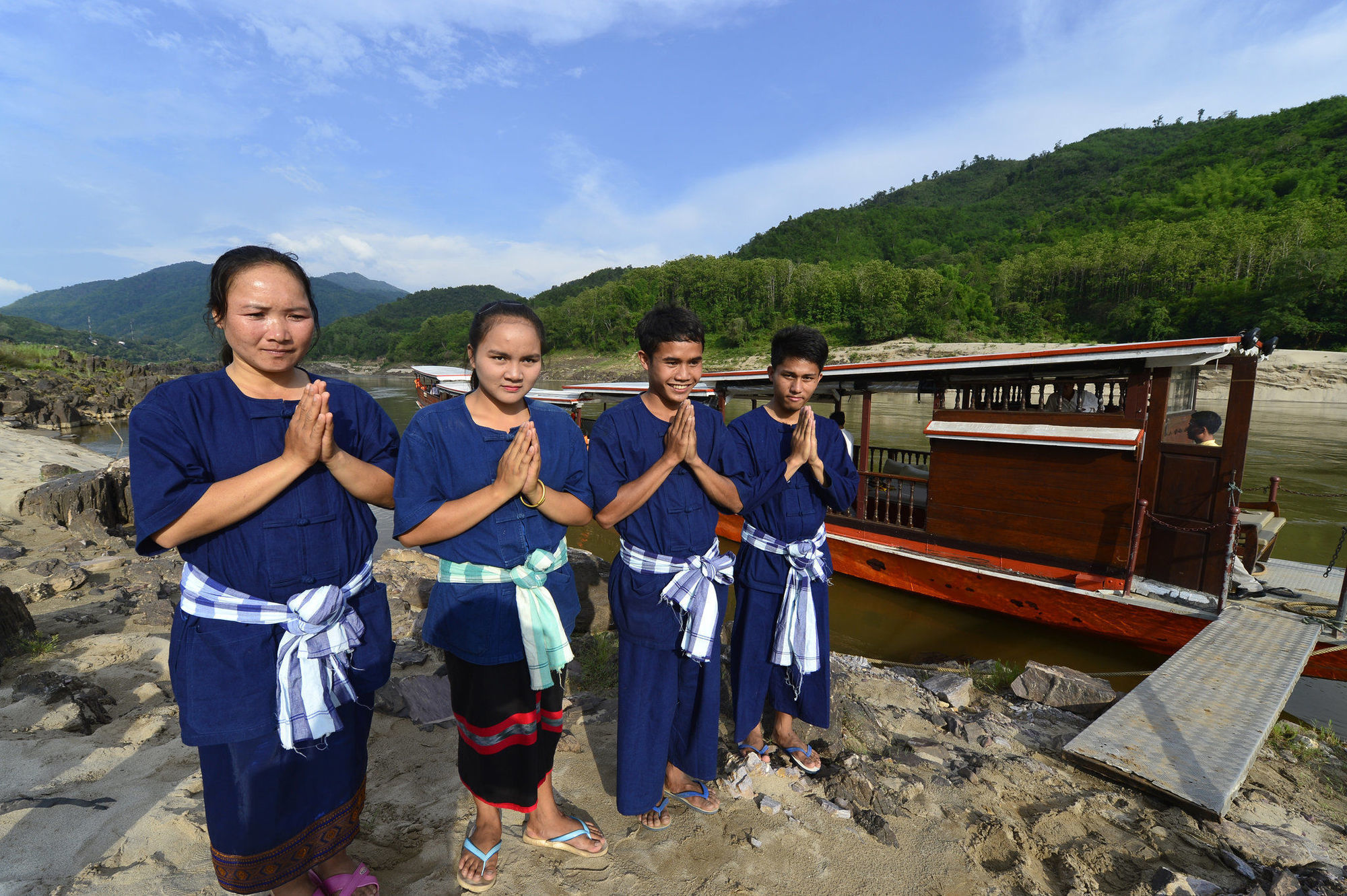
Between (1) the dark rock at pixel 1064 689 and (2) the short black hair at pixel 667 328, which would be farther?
(1) the dark rock at pixel 1064 689

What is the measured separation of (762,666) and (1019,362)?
4.61 metres

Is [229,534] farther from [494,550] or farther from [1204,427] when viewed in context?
[1204,427]

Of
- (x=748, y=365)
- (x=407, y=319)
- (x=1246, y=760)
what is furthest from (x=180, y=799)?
(x=407, y=319)

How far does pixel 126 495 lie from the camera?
8.21 m

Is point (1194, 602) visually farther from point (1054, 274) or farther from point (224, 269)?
point (1054, 274)

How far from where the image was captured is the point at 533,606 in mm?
1973

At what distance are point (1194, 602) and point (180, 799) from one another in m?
7.85

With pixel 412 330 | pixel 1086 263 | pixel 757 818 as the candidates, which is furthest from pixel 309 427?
pixel 412 330

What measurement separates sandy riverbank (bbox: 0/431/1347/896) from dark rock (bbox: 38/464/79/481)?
873cm

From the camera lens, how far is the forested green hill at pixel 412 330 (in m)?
92.6

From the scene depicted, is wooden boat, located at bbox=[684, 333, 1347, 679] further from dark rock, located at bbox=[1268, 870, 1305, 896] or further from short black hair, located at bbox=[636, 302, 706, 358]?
short black hair, located at bbox=[636, 302, 706, 358]

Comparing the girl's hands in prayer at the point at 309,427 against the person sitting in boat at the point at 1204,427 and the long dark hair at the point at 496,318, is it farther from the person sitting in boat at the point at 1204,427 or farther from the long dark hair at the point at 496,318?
the person sitting in boat at the point at 1204,427

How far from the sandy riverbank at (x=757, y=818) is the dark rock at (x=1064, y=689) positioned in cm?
73

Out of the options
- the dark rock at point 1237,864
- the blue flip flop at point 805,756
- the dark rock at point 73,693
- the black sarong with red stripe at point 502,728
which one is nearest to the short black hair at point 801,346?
the black sarong with red stripe at point 502,728
